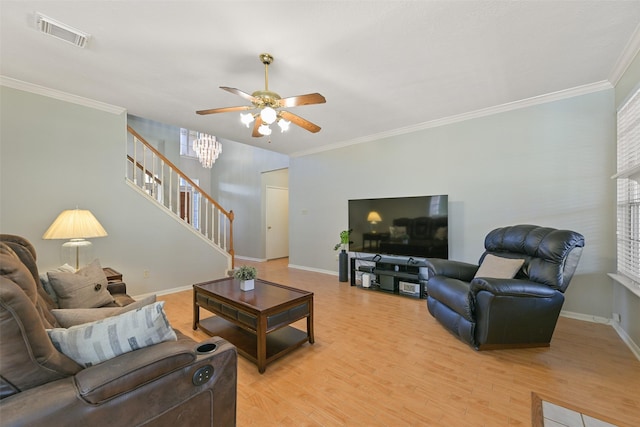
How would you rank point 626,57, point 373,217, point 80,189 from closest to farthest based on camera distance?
point 626,57 < point 80,189 < point 373,217

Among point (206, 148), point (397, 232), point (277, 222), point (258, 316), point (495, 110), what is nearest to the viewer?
point (258, 316)

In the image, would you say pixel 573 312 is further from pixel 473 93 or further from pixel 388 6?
pixel 388 6

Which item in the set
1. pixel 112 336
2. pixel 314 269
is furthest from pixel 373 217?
pixel 112 336

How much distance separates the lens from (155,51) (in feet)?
7.53

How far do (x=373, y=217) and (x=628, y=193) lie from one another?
2.80m

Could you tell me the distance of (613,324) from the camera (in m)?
2.80

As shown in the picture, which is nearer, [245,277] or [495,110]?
[245,277]

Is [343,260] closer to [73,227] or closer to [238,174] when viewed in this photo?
[73,227]

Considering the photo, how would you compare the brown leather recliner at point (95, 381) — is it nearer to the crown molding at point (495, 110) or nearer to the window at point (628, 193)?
the window at point (628, 193)

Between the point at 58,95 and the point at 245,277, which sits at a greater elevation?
the point at 58,95

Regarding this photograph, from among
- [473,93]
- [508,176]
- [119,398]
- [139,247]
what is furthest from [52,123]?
[508,176]

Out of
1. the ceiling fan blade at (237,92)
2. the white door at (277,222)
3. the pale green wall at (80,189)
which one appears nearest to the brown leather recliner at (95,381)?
the ceiling fan blade at (237,92)

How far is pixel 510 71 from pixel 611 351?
8.99 ft

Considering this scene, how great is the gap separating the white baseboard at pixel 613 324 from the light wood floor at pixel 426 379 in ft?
0.16
